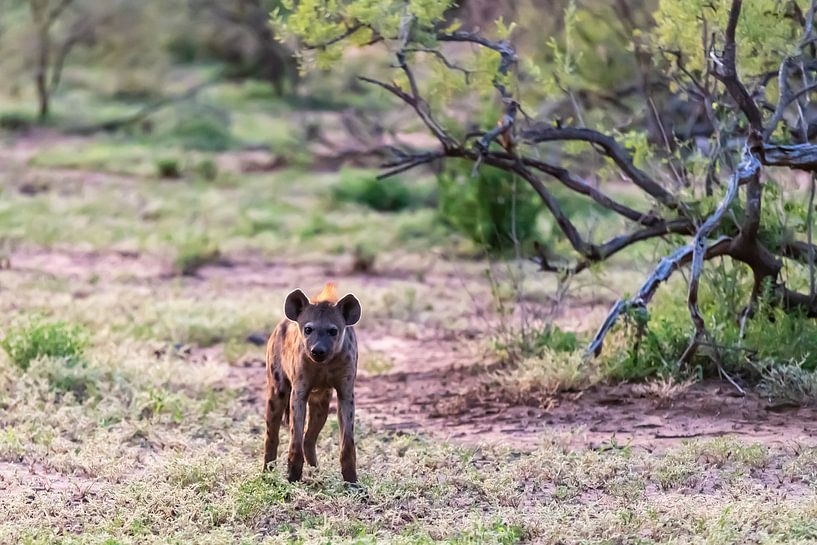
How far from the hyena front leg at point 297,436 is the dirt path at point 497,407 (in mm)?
1262

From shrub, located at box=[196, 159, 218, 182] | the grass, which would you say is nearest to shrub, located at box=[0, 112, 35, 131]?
shrub, located at box=[196, 159, 218, 182]

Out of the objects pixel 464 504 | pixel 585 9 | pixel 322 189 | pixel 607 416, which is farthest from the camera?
pixel 322 189

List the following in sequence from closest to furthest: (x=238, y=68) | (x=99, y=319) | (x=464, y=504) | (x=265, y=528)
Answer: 1. (x=265, y=528)
2. (x=464, y=504)
3. (x=99, y=319)
4. (x=238, y=68)

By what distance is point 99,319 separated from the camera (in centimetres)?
931

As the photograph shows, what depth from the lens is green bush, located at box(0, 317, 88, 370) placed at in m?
7.59

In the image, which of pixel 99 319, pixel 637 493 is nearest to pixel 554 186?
pixel 99 319

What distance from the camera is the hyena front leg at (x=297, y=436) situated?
219 inches

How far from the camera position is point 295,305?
5.69m

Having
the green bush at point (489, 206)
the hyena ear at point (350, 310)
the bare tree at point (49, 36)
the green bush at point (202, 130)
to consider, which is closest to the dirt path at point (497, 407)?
the hyena ear at point (350, 310)

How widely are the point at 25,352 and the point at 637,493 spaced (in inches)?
160

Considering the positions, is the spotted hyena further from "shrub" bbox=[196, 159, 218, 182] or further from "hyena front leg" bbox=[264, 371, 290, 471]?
"shrub" bbox=[196, 159, 218, 182]

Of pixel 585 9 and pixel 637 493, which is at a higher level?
pixel 585 9

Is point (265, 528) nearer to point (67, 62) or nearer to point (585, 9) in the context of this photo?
point (585, 9)

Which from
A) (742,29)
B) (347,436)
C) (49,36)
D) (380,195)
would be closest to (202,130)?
(49,36)
